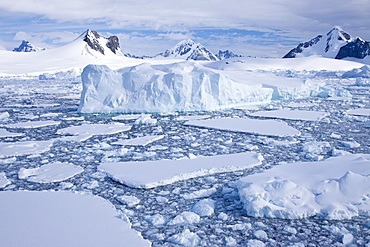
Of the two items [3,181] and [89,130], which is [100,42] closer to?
[89,130]

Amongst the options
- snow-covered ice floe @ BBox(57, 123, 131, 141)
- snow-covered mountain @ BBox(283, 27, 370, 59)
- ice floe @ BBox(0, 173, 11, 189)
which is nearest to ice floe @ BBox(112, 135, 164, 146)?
snow-covered ice floe @ BBox(57, 123, 131, 141)

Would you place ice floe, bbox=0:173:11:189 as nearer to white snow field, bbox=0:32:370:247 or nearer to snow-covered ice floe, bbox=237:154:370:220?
white snow field, bbox=0:32:370:247

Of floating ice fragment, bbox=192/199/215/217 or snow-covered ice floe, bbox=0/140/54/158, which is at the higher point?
floating ice fragment, bbox=192/199/215/217

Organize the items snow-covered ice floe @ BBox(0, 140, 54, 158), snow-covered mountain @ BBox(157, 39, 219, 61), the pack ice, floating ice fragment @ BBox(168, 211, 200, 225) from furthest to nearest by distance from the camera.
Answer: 1. snow-covered mountain @ BBox(157, 39, 219, 61)
2. the pack ice
3. snow-covered ice floe @ BBox(0, 140, 54, 158)
4. floating ice fragment @ BBox(168, 211, 200, 225)

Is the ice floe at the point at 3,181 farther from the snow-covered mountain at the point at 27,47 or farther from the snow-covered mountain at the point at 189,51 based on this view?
the snow-covered mountain at the point at 27,47

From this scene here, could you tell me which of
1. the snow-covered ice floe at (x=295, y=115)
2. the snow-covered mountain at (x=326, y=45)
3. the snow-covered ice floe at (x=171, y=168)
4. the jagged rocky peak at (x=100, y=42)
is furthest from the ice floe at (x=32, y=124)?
the snow-covered mountain at (x=326, y=45)

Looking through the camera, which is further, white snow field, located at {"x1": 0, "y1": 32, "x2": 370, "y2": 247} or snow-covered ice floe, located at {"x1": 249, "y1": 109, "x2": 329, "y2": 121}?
snow-covered ice floe, located at {"x1": 249, "y1": 109, "x2": 329, "y2": 121}

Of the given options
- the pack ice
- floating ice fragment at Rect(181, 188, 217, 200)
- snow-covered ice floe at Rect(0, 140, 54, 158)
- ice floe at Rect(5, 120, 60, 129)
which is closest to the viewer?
floating ice fragment at Rect(181, 188, 217, 200)
